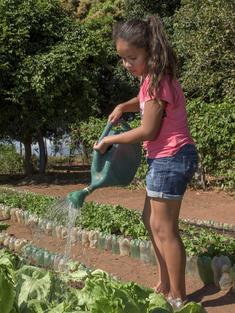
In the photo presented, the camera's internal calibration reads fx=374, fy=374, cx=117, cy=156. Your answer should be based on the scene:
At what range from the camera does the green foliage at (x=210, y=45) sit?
9.76 m

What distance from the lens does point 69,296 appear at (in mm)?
1428

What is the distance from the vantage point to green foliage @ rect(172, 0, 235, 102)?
9756mm

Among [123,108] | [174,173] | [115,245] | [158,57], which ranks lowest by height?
[115,245]

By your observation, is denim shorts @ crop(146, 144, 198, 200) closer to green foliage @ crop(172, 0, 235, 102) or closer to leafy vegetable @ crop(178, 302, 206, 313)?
leafy vegetable @ crop(178, 302, 206, 313)

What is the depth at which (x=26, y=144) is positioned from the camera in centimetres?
1220

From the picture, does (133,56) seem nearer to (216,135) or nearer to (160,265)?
(160,265)

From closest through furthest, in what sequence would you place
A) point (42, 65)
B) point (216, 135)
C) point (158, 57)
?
point (158, 57) → point (216, 135) → point (42, 65)

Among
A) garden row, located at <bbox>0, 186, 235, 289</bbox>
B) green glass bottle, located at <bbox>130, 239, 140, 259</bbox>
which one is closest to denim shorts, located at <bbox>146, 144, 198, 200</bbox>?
garden row, located at <bbox>0, 186, 235, 289</bbox>

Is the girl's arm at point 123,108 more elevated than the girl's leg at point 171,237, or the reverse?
the girl's arm at point 123,108

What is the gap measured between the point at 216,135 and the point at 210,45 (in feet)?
14.8

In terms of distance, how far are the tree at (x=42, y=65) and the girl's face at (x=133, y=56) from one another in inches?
296

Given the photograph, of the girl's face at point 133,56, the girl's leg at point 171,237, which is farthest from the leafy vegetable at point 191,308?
the girl's face at point 133,56

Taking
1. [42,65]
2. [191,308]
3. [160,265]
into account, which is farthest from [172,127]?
[42,65]

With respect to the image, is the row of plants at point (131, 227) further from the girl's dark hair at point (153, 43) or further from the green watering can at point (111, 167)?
the girl's dark hair at point (153, 43)
